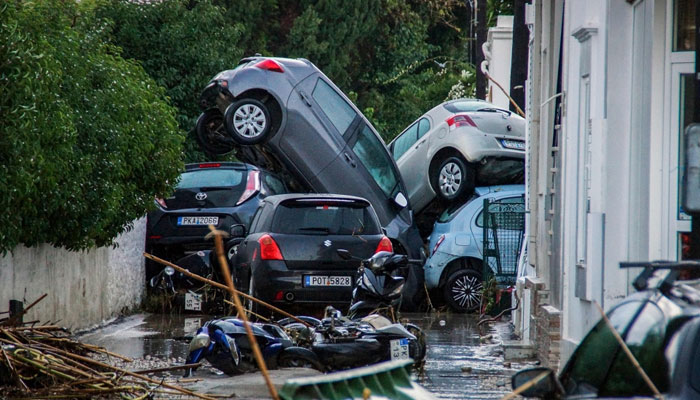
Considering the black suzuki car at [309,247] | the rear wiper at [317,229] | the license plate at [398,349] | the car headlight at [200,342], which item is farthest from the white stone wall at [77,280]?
the license plate at [398,349]

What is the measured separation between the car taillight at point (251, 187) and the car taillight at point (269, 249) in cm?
295

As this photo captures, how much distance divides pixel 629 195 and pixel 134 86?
22.0 feet

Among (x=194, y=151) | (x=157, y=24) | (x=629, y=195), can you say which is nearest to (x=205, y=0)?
Answer: (x=157, y=24)

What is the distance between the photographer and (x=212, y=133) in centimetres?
1928

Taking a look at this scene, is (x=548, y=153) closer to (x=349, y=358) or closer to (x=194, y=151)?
(x=349, y=358)

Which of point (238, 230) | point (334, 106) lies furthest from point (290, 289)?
point (334, 106)

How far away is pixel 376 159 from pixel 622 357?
1401 centimetres

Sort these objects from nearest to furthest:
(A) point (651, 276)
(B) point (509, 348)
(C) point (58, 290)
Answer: (A) point (651, 276) < (B) point (509, 348) < (C) point (58, 290)

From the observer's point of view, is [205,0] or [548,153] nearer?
[548,153]

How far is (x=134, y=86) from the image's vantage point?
46.4 feet

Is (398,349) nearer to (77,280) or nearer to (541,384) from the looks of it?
(77,280)

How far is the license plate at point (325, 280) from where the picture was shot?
14523mm

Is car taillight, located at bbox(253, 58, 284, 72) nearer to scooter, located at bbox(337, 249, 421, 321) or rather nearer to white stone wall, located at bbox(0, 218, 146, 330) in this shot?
white stone wall, located at bbox(0, 218, 146, 330)

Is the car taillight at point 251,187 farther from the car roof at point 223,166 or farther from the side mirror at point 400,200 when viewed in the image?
the side mirror at point 400,200
